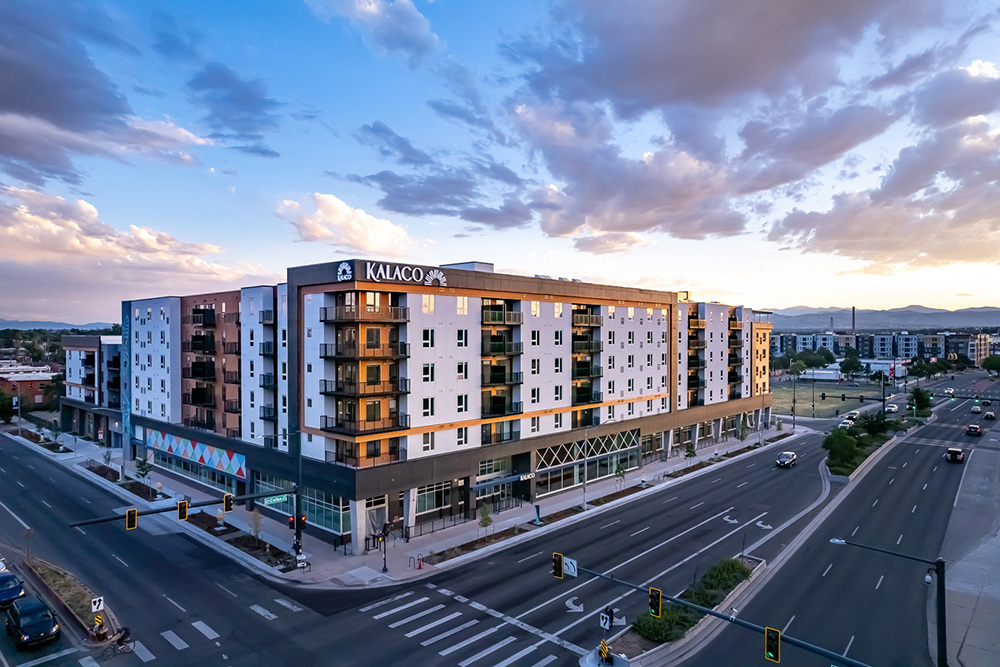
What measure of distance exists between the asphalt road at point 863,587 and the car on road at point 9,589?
3676 centimetres

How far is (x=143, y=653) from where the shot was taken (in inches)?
1061

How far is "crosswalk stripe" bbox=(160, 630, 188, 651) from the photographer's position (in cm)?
2756

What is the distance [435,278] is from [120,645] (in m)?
30.4

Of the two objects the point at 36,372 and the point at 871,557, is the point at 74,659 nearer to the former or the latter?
the point at 871,557

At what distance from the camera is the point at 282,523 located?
156 feet

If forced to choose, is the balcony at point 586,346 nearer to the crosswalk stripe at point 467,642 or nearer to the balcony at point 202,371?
the crosswalk stripe at point 467,642

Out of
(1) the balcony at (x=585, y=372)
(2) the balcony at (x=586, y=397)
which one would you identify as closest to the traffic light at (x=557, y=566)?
(2) the balcony at (x=586, y=397)

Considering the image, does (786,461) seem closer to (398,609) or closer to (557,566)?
(557,566)

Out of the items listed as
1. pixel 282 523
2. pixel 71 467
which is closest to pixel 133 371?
pixel 71 467

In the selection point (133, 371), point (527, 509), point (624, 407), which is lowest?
point (527, 509)

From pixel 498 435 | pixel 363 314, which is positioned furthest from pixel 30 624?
pixel 498 435

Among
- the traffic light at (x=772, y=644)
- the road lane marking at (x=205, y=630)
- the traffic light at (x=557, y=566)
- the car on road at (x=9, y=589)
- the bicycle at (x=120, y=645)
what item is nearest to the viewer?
the traffic light at (x=772, y=644)

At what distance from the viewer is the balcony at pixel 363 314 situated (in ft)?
137

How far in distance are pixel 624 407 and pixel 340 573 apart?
40.3 meters
